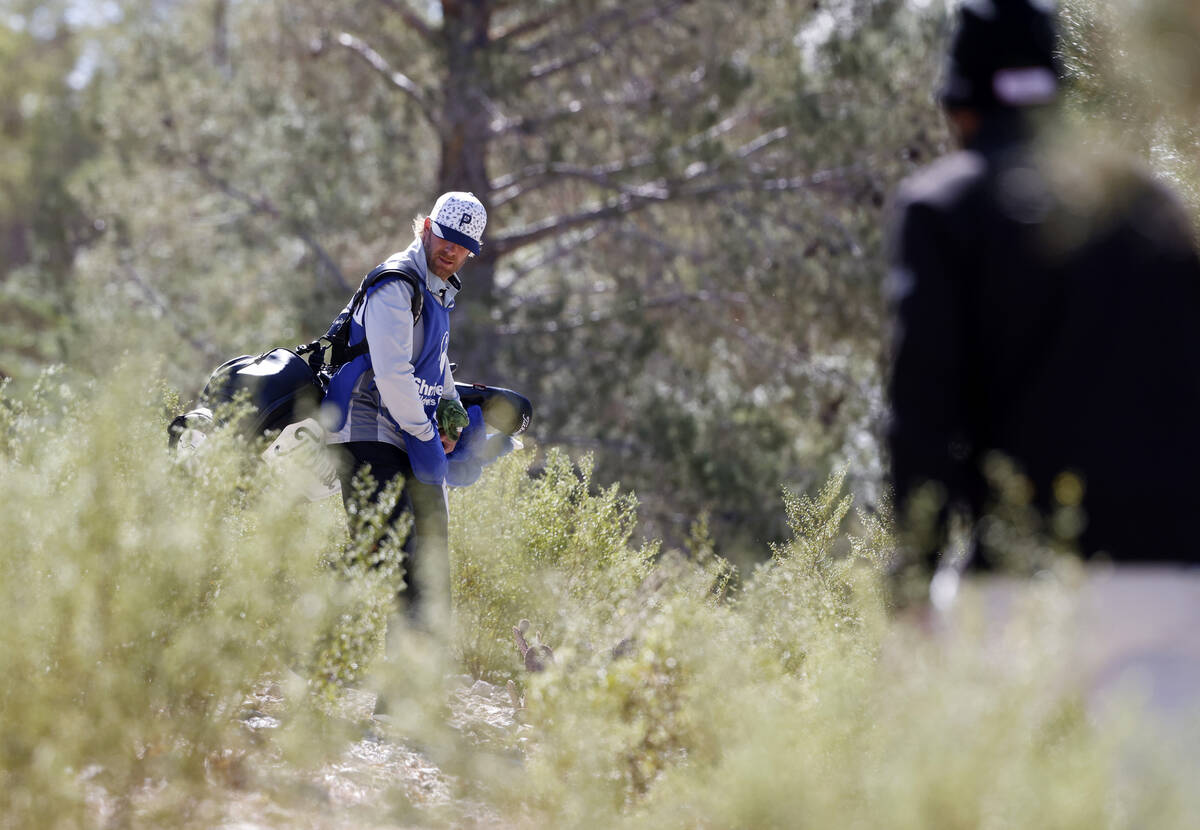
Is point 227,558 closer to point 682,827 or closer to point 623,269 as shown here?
point 682,827

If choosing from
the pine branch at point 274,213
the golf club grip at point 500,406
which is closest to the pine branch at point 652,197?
the pine branch at point 274,213

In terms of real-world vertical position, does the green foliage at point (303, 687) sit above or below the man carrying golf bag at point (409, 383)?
below

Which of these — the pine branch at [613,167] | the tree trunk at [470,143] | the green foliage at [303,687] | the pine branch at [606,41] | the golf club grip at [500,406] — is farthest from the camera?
the pine branch at [606,41]

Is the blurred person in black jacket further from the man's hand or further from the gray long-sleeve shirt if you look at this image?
the man's hand

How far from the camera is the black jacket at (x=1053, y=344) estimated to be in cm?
208

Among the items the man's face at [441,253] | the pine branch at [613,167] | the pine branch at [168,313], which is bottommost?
the man's face at [441,253]

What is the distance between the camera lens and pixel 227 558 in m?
3.30

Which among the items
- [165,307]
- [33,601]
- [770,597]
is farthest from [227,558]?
[165,307]

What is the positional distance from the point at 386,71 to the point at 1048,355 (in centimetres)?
1146

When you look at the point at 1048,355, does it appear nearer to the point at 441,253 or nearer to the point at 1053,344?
the point at 1053,344

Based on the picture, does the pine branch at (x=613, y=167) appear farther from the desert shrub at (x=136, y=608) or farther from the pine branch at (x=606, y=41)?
the desert shrub at (x=136, y=608)

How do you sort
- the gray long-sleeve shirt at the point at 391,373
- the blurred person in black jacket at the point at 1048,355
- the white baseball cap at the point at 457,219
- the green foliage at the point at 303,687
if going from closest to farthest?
the blurred person in black jacket at the point at 1048,355
the green foliage at the point at 303,687
the gray long-sleeve shirt at the point at 391,373
the white baseball cap at the point at 457,219

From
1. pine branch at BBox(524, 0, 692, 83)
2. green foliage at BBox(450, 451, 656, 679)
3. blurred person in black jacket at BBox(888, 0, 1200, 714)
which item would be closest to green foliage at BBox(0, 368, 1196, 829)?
blurred person in black jacket at BBox(888, 0, 1200, 714)

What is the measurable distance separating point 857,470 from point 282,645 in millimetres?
9950
